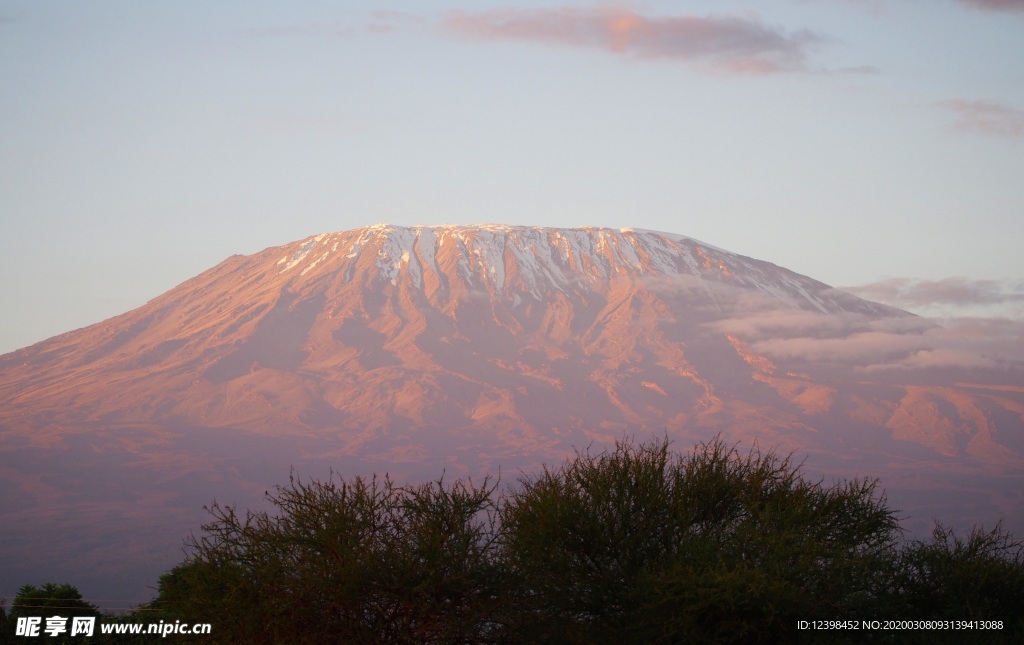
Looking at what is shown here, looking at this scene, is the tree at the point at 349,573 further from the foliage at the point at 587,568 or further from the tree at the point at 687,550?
the tree at the point at 687,550

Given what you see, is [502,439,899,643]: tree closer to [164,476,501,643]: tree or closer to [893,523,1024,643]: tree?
[893,523,1024,643]: tree

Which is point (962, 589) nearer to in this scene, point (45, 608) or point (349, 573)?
point (349, 573)

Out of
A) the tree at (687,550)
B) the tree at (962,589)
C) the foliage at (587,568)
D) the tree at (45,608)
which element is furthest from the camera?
the tree at (45,608)

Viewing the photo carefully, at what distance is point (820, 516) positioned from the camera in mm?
26734

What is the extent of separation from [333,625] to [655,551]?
706cm

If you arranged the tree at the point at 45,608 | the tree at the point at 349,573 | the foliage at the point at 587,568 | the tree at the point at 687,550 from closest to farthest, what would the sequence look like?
1. the tree at the point at 687,550
2. the foliage at the point at 587,568
3. the tree at the point at 349,573
4. the tree at the point at 45,608

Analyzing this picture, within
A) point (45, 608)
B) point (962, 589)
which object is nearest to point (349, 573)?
point (45, 608)

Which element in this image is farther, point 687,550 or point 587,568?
Result: point 587,568

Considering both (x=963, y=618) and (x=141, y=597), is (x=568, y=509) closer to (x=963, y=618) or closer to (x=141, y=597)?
(x=963, y=618)

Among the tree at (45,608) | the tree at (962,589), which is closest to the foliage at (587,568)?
the tree at (962,589)

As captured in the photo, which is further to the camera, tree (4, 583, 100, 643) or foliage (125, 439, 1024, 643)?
tree (4, 583, 100, 643)

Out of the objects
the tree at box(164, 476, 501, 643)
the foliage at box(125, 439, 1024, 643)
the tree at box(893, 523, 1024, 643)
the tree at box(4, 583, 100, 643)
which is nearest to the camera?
the foliage at box(125, 439, 1024, 643)

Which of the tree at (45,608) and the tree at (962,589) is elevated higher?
the tree at (962,589)

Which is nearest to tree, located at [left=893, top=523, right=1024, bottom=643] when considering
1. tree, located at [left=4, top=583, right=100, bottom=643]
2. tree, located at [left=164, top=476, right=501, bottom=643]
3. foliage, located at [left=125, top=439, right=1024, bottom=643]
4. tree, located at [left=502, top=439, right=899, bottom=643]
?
foliage, located at [left=125, top=439, right=1024, bottom=643]
